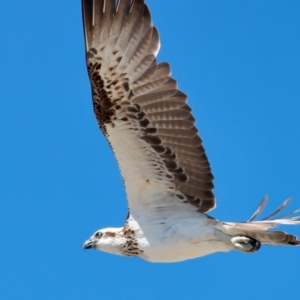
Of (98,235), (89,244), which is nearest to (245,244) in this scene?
(98,235)

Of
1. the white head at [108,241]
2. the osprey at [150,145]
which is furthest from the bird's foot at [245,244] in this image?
the white head at [108,241]

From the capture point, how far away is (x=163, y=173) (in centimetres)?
1267

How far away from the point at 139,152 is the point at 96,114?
72 cm

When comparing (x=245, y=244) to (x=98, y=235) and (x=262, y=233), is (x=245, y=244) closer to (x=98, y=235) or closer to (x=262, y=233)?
(x=262, y=233)

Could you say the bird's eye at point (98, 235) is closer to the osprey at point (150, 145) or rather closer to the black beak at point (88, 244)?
the black beak at point (88, 244)

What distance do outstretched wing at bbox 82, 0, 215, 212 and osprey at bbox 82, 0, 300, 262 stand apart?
0.01 m

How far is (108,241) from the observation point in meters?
12.9

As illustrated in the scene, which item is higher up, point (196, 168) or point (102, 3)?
point (102, 3)

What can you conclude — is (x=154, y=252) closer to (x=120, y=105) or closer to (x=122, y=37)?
(x=120, y=105)

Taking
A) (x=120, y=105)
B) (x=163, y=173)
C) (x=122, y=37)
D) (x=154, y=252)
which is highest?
(x=122, y=37)

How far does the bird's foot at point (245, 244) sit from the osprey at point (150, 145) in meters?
0.01

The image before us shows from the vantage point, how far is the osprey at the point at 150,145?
1229 cm

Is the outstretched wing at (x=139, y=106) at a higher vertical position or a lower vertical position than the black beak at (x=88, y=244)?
higher

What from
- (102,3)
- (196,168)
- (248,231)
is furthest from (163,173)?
(102,3)
